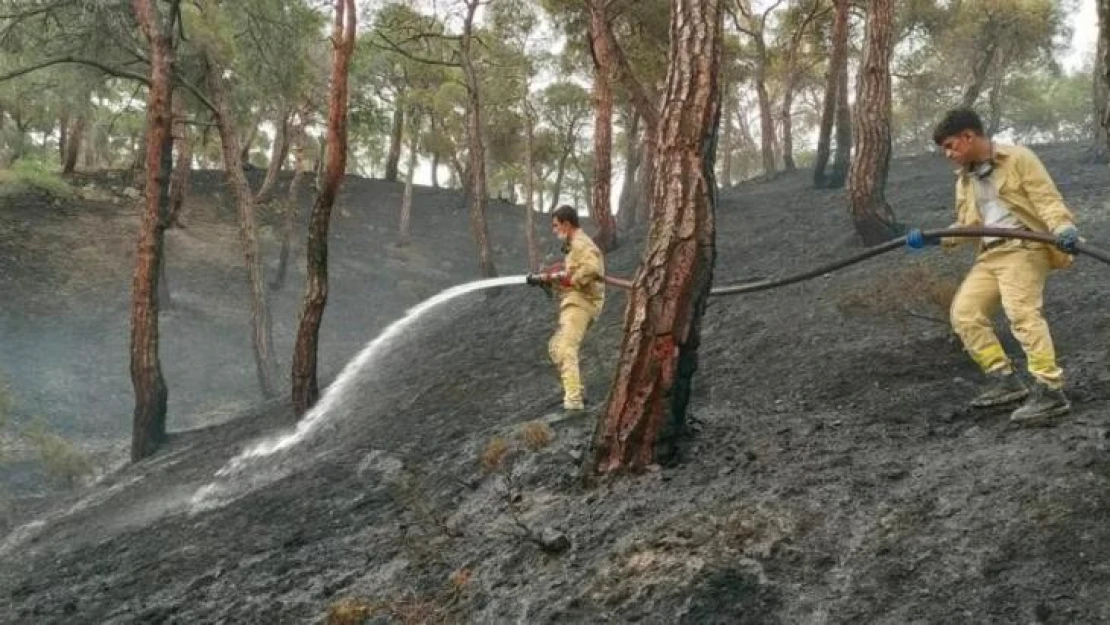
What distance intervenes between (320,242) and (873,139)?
23.4ft

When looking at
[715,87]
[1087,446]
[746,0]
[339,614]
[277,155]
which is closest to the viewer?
[1087,446]

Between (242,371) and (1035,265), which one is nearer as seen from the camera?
(1035,265)

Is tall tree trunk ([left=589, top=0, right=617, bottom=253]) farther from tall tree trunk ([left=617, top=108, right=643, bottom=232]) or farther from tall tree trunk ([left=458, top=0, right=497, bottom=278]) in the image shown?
tall tree trunk ([left=617, top=108, right=643, bottom=232])

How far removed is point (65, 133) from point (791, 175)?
2395cm

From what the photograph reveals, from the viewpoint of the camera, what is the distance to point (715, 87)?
4949mm

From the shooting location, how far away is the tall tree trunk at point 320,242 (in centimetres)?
1021

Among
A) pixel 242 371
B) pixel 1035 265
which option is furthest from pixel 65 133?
pixel 1035 265

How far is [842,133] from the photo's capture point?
651 inches

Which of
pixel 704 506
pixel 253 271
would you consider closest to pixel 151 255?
pixel 253 271

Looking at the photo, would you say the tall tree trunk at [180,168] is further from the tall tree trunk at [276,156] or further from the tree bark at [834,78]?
the tree bark at [834,78]

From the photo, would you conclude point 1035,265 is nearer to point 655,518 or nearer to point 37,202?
point 655,518

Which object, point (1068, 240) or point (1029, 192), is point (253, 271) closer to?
point (1029, 192)

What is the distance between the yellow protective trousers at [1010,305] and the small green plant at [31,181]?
25.0 metres

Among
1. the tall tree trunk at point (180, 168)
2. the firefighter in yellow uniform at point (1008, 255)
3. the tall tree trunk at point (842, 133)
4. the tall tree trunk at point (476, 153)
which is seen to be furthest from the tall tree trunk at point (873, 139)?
the tall tree trunk at point (180, 168)
